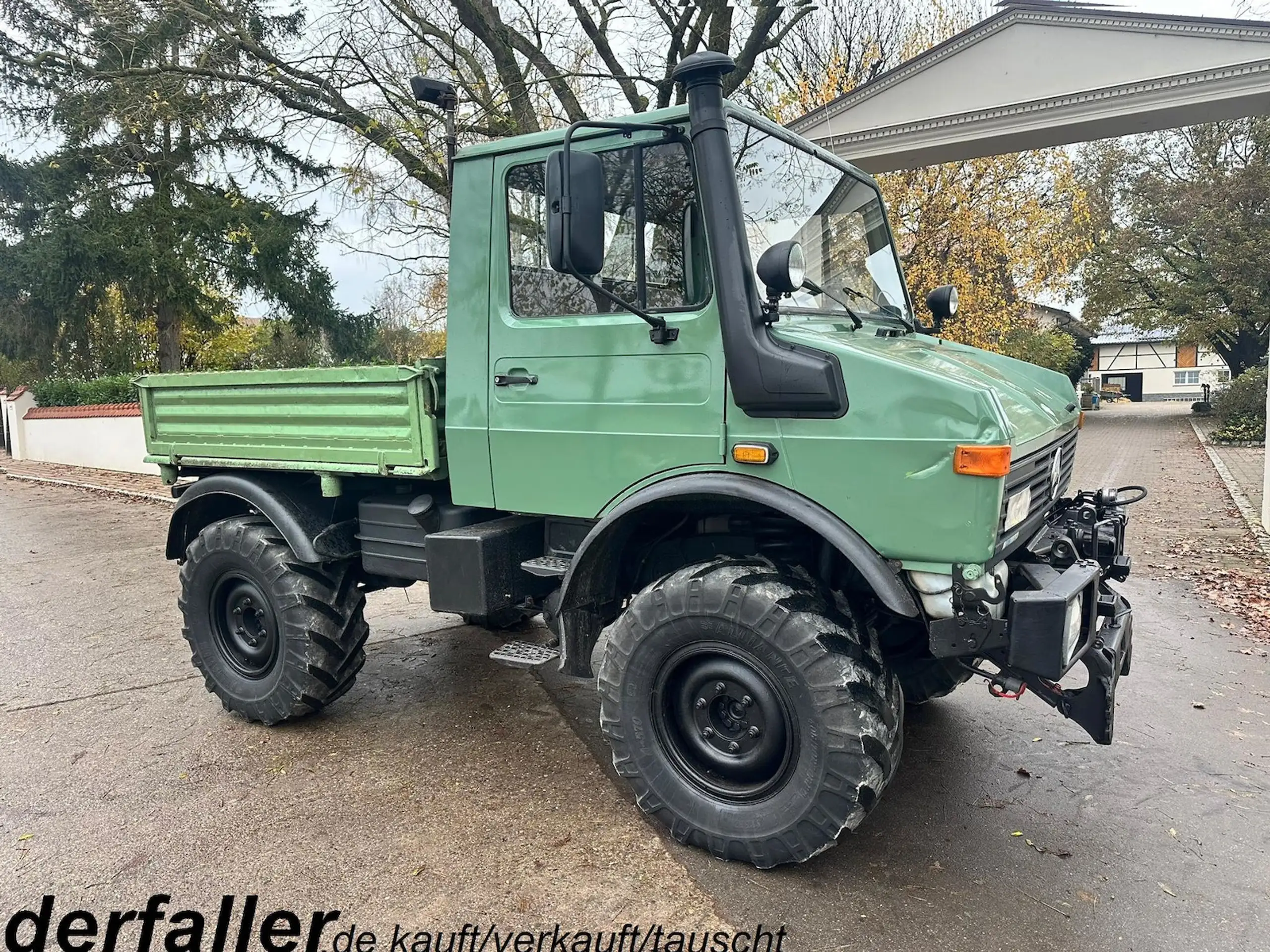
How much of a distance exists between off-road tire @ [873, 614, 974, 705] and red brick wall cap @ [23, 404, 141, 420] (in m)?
14.5

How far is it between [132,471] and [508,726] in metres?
14.1

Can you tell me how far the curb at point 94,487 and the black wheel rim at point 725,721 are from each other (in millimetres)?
10382

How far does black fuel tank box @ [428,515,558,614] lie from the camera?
11.3 ft

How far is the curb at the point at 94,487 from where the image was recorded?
12.6 m

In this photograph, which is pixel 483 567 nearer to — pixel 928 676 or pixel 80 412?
pixel 928 676

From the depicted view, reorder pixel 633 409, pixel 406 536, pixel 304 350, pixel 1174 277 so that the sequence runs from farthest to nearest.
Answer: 1. pixel 1174 277
2. pixel 304 350
3. pixel 406 536
4. pixel 633 409

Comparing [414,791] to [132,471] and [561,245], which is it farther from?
[132,471]

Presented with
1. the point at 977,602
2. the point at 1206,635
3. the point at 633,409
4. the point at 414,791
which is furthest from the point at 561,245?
the point at 1206,635

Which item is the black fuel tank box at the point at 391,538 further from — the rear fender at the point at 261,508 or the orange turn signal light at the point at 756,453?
the orange turn signal light at the point at 756,453

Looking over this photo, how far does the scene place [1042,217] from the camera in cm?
1503

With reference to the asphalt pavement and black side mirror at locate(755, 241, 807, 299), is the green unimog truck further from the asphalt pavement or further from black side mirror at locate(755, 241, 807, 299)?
the asphalt pavement

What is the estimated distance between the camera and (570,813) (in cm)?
328

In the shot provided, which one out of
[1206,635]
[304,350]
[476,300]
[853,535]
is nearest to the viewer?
[853,535]

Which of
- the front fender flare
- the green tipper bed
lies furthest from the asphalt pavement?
the green tipper bed
